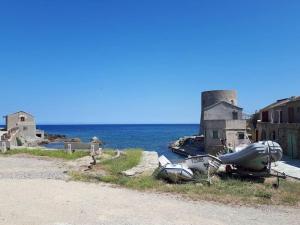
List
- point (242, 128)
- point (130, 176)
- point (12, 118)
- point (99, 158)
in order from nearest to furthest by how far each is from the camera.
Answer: point (130, 176)
point (99, 158)
point (242, 128)
point (12, 118)

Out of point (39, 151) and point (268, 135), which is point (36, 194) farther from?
point (268, 135)

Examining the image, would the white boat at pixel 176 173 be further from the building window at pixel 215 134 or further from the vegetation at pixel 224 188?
the building window at pixel 215 134

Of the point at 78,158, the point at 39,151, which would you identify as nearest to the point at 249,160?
the point at 78,158

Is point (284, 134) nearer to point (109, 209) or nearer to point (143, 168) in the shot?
point (143, 168)

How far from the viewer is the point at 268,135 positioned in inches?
1499

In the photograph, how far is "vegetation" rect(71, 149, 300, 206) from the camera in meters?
15.5

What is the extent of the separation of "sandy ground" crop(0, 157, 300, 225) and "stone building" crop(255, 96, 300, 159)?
17521mm

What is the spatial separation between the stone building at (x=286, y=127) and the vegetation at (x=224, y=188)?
39.8ft

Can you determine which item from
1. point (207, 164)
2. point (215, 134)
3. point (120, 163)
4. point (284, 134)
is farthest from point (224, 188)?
point (215, 134)

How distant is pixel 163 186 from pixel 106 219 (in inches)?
223

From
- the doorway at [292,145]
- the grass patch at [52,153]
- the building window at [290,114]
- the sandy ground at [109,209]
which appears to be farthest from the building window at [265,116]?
the sandy ground at [109,209]

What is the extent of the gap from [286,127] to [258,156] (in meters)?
14.6

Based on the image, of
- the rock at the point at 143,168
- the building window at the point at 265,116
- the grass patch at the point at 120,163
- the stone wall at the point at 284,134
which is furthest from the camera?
the building window at the point at 265,116

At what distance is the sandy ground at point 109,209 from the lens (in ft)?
40.3
